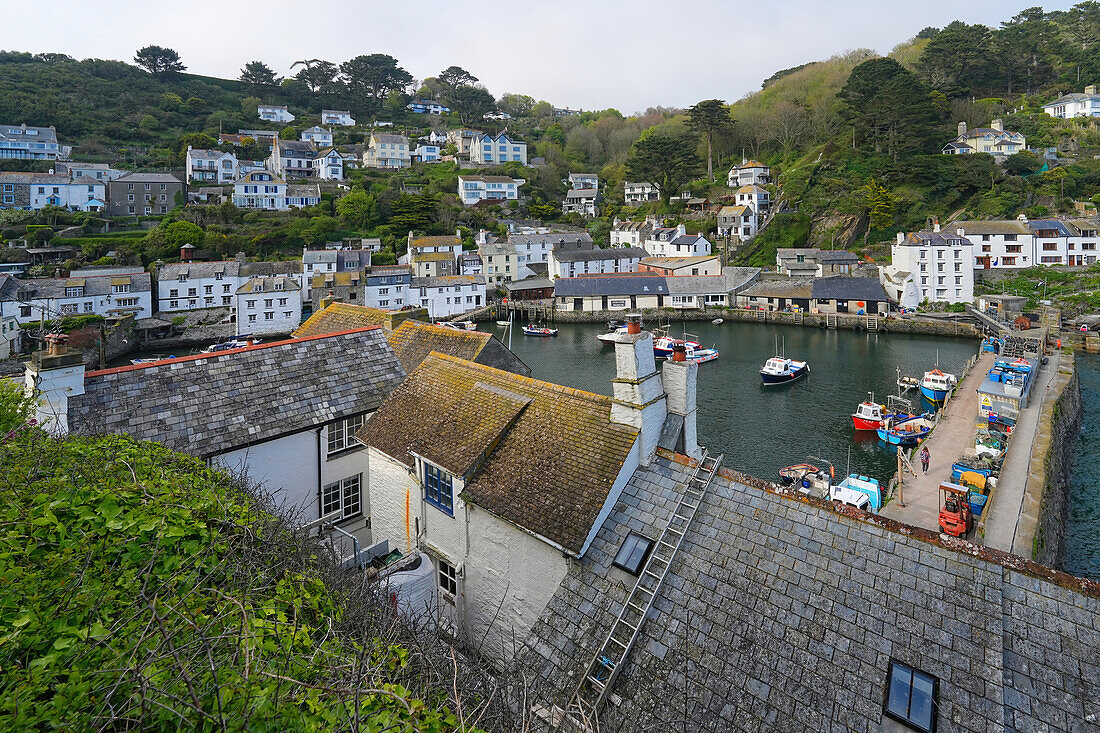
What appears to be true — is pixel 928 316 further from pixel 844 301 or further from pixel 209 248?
pixel 209 248

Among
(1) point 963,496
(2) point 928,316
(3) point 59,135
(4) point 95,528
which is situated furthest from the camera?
(3) point 59,135

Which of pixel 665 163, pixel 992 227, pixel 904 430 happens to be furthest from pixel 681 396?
pixel 665 163

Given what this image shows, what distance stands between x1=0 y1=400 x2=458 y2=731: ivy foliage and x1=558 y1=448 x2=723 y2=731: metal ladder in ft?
9.86

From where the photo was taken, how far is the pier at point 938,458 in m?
15.7

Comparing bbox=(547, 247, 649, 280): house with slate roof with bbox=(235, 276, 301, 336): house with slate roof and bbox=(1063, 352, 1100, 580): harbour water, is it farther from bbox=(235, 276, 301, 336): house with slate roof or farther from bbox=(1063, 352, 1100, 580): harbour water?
bbox=(1063, 352, 1100, 580): harbour water

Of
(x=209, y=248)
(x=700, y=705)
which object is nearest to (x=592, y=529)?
(x=700, y=705)

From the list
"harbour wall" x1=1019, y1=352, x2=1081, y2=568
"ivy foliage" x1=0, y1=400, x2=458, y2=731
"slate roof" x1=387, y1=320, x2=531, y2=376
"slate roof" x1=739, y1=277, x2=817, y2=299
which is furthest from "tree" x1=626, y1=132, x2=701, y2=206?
"ivy foliage" x1=0, y1=400, x2=458, y2=731

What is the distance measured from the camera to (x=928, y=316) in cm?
4978

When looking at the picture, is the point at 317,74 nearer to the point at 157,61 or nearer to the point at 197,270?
the point at 157,61

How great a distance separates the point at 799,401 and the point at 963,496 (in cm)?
1746

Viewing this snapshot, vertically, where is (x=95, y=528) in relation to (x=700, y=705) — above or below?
above

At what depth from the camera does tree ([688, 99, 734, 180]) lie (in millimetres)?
86875

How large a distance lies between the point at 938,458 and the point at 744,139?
297 feet

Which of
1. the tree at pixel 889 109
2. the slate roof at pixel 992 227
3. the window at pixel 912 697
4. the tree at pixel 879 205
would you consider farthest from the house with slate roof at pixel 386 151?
the window at pixel 912 697
